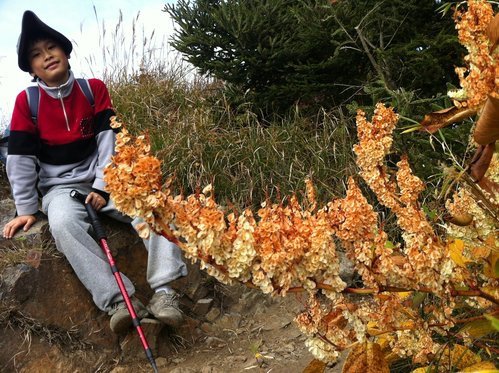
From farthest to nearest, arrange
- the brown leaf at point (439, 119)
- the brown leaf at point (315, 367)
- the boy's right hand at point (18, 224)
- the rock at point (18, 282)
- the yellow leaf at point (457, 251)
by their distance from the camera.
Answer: the boy's right hand at point (18, 224), the rock at point (18, 282), the brown leaf at point (315, 367), the yellow leaf at point (457, 251), the brown leaf at point (439, 119)

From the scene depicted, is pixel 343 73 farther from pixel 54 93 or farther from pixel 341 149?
pixel 54 93

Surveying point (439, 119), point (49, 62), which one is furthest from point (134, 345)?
point (439, 119)

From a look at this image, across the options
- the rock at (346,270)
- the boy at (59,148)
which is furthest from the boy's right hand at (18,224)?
the rock at (346,270)

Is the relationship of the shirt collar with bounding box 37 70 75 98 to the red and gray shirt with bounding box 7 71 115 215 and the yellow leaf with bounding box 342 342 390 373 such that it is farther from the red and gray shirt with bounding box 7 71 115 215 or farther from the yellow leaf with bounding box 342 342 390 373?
the yellow leaf with bounding box 342 342 390 373

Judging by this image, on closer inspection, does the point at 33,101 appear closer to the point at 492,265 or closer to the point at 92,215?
the point at 92,215

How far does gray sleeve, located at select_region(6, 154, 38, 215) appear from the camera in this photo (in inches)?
145

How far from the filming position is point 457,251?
144 cm

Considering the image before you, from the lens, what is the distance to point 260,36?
470 cm

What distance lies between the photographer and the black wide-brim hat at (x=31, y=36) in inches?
145

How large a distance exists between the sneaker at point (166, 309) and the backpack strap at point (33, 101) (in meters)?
1.41

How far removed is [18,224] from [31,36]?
3.95ft

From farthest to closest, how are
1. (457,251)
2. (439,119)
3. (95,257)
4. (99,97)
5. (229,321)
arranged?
(99,97) → (229,321) → (95,257) → (457,251) → (439,119)

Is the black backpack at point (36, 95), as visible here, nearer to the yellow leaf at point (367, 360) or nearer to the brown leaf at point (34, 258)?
the brown leaf at point (34, 258)

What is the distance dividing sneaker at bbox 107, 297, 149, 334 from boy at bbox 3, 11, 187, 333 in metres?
0.05
